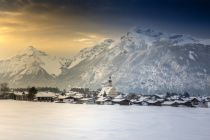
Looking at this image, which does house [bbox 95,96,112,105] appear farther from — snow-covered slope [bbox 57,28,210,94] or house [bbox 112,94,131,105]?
snow-covered slope [bbox 57,28,210,94]

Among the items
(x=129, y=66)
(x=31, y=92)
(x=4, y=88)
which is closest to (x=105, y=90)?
(x=31, y=92)

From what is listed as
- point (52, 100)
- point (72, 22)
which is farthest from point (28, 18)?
point (52, 100)

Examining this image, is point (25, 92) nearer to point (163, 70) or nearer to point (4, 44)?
point (4, 44)

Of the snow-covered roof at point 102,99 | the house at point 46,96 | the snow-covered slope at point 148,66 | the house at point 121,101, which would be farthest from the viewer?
the snow-covered slope at point 148,66

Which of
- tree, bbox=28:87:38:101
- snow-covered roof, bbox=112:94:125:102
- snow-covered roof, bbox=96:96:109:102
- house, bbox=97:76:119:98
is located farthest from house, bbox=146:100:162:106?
tree, bbox=28:87:38:101

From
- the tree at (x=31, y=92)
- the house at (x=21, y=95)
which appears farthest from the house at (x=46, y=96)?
the house at (x=21, y=95)

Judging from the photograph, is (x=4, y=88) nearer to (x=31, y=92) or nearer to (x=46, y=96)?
(x=31, y=92)

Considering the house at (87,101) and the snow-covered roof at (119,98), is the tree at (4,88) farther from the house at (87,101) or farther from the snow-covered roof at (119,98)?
the snow-covered roof at (119,98)

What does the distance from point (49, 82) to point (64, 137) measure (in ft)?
78.1

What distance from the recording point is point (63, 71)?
3281 cm

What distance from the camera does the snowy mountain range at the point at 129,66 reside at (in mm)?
30922

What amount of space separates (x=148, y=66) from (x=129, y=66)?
7.99 meters

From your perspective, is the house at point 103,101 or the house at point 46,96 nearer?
the house at point 103,101

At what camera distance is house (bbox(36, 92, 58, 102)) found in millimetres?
29909
